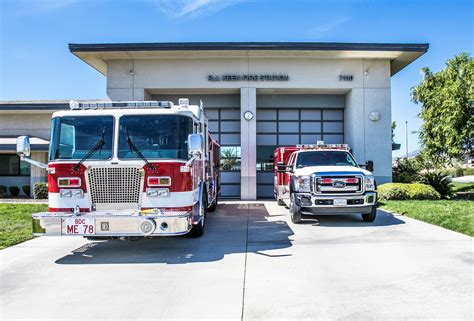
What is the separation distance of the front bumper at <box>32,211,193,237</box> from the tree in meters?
18.1

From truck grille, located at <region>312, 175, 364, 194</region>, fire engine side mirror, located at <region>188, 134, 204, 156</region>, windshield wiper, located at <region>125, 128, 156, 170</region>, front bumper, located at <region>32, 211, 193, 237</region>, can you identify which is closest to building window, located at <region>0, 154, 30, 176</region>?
front bumper, located at <region>32, 211, 193, 237</region>

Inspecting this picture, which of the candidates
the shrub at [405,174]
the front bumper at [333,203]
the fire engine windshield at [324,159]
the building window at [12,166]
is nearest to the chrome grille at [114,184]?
the front bumper at [333,203]

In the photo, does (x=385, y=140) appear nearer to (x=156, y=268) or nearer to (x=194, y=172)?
(x=194, y=172)

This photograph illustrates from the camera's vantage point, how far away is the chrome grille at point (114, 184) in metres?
6.96

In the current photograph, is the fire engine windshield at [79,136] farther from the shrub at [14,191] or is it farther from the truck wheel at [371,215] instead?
the shrub at [14,191]

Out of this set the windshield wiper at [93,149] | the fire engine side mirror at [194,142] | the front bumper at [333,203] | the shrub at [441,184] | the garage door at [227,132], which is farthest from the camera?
the garage door at [227,132]

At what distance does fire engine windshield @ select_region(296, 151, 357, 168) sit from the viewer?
11.6m

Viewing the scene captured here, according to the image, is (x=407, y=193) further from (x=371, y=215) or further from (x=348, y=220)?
(x=371, y=215)

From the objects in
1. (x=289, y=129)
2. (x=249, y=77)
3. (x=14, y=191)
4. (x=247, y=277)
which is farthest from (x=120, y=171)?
(x=14, y=191)

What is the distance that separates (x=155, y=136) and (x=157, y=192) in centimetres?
103

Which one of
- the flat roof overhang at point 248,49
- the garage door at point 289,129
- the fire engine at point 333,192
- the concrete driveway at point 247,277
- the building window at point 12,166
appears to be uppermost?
the flat roof overhang at point 248,49

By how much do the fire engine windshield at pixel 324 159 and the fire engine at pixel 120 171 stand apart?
520 centimetres

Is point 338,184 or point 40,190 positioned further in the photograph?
point 40,190

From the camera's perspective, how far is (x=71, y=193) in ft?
23.0
